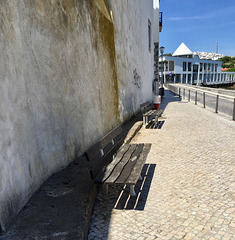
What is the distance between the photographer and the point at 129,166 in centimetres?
358

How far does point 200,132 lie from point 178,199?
4451 mm

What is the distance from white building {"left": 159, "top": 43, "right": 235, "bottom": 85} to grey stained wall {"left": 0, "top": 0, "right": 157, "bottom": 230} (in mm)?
45985

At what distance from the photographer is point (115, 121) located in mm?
7297

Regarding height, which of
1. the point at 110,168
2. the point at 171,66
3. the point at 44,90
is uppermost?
the point at 171,66

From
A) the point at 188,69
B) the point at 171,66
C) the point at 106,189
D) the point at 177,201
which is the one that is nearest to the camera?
the point at 177,201

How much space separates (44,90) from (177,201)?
2.68 m

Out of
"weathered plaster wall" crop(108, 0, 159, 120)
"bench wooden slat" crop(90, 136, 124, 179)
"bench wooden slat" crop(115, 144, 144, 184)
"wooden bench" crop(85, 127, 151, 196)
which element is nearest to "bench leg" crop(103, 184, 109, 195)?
"wooden bench" crop(85, 127, 151, 196)

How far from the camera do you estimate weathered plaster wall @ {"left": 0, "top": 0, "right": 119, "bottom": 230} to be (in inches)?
99.3

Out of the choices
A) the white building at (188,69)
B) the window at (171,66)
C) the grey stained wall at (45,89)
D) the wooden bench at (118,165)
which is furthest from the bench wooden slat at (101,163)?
the window at (171,66)

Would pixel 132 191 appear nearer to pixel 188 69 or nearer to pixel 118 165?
pixel 118 165

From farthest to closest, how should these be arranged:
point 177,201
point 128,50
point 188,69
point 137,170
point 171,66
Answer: point 188,69 → point 171,66 → point 128,50 → point 137,170 → point 177,201

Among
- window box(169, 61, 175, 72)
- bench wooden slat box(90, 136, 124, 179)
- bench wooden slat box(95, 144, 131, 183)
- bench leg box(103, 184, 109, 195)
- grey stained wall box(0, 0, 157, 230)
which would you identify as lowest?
bench leg box(103, 184, 109, 195)

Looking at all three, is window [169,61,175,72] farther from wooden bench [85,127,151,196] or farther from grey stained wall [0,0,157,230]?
wooden bench [85,127,151,196]

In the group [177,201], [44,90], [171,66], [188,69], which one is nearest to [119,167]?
[177,201]
